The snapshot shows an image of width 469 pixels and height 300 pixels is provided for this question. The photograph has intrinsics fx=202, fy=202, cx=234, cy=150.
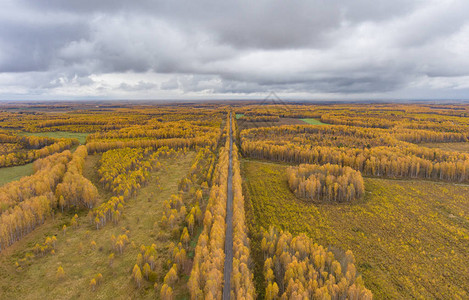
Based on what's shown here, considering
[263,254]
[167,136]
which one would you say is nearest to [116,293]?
[263,254]

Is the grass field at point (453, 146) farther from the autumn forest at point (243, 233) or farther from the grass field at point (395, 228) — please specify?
the grass field at point (395, 228)

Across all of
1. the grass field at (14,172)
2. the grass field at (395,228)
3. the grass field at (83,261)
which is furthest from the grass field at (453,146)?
the grass field at (14,172)

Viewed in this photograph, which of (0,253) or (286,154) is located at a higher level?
(286,154)

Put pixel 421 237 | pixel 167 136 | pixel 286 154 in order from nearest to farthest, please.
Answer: pixel 421 237
pixel 286 154
pixel 167 136

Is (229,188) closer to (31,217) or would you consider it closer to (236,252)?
(236,252)

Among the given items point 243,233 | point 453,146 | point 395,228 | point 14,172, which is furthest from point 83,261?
point 453,146

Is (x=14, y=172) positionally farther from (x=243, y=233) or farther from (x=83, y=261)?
(x=243, y=233)

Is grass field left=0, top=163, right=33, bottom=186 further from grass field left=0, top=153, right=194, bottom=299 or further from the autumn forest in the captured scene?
grass field left=0, top=153, right=194, bottom=299
